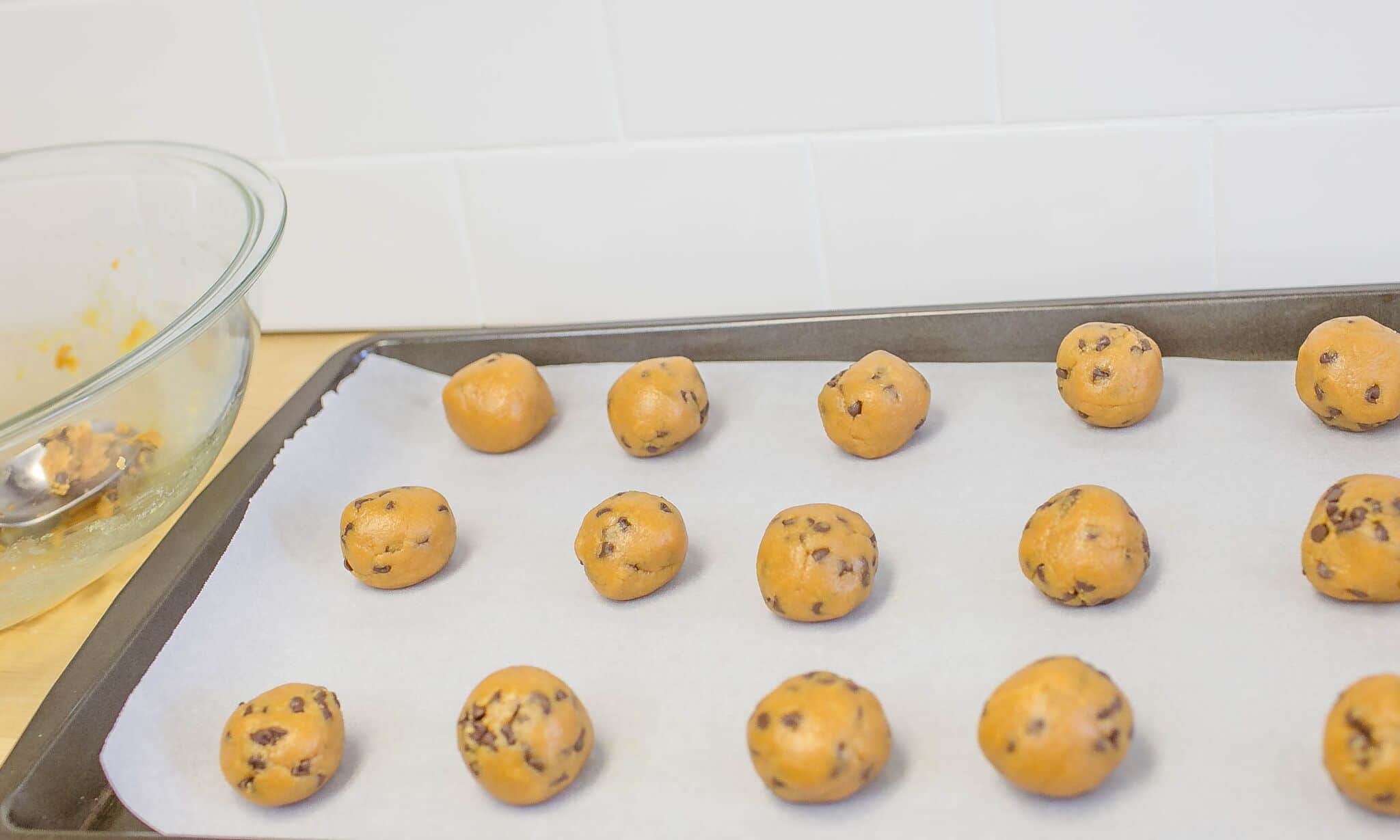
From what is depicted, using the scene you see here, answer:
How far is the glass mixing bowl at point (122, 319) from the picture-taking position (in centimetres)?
93

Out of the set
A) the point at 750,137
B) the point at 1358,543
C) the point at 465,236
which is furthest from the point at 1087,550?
the point at 465,236

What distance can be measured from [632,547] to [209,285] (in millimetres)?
510

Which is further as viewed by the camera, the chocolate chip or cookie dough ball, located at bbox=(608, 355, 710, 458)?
cookie dough ball, located at bbox=(608, 355, 710, 458)

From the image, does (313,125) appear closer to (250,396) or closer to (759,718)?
(250,396)

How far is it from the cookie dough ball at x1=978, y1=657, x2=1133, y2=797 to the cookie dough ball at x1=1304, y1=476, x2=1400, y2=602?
0.58 feet

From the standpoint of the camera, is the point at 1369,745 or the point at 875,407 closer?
the point at 1369,745

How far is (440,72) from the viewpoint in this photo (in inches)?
46.9

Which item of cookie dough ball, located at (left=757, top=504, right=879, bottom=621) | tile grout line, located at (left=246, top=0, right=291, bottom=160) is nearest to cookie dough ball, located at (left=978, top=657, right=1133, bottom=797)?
cookie dough ball, located at (left=757, top=504, right=879, bottom=621)

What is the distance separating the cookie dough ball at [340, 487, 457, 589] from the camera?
2.98 feet

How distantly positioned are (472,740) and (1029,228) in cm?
69

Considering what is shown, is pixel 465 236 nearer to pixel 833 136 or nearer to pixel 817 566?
pixel 833 136

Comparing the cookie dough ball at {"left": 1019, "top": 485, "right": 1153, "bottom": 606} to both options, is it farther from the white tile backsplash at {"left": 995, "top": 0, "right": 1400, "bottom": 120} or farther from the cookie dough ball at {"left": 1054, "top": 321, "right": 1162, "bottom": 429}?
the white tile backsplash at {"left": 995, "top": 0, "right": 1400, "bottom": 120}

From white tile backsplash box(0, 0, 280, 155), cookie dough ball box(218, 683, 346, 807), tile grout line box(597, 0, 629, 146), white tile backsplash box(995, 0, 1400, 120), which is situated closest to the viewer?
cookie dough ball box(218, 683, 346, 807)

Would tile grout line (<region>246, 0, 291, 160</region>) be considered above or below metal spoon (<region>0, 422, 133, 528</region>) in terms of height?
above
